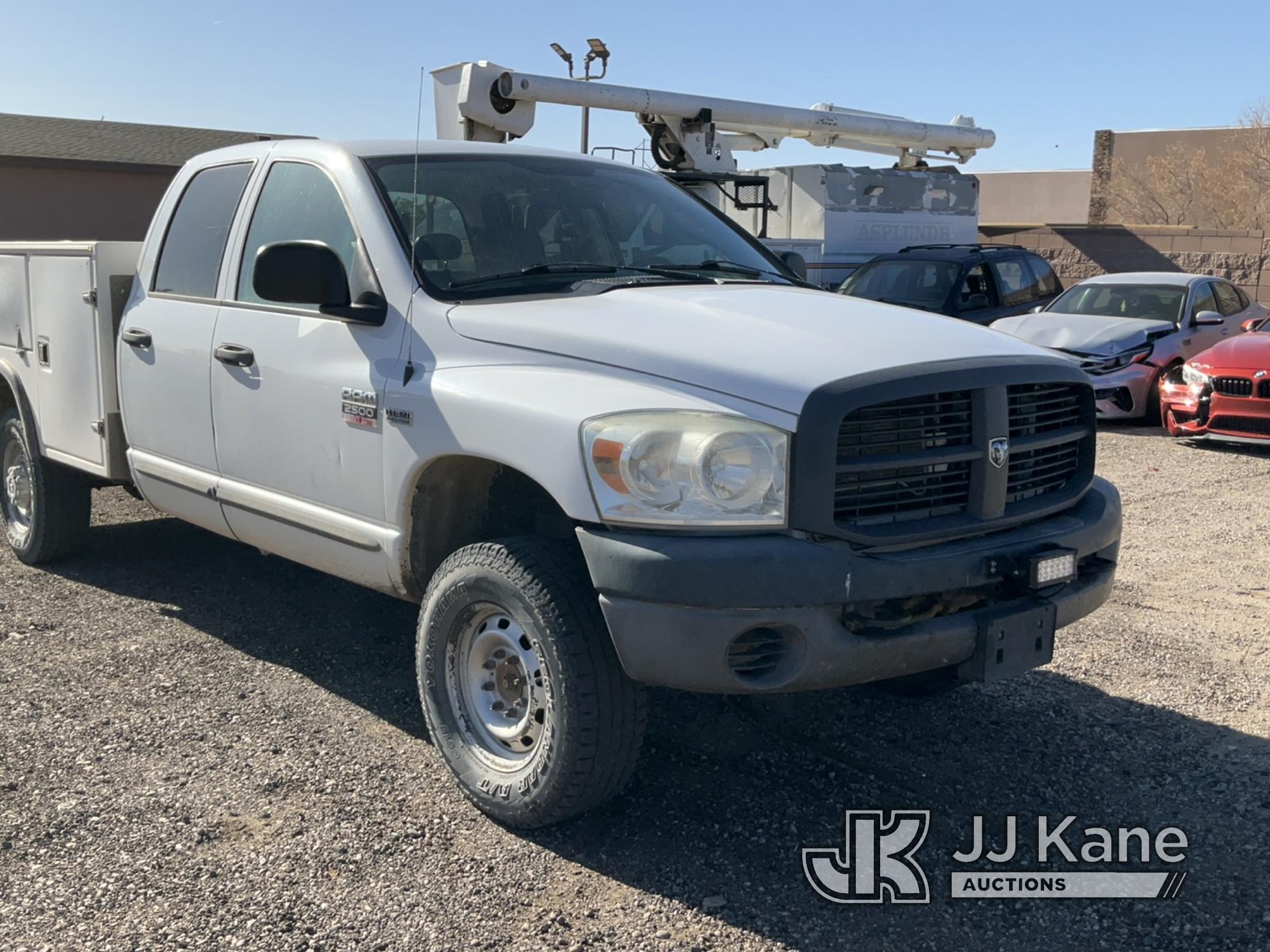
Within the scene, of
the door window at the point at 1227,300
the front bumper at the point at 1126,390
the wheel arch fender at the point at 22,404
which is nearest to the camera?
the wheel arch fender at the point at 22,404

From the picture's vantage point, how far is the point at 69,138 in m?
Answer: 25.3

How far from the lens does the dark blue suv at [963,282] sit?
13906 millimetres

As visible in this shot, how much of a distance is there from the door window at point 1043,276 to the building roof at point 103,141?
14.7m

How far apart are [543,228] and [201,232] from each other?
5.44 feet

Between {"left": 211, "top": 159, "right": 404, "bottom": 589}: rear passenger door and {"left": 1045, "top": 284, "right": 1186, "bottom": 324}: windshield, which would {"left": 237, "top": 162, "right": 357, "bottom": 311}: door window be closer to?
{"left": 211, "top": 159, "right": 404, "bottom": 589}: rear passenger door

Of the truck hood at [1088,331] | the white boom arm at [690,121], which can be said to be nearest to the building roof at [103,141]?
the white boom arm at [690,121]

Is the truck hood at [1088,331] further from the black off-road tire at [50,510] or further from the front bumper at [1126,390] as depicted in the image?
the black off-road tire at [50,510]

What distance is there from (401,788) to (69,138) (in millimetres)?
25126

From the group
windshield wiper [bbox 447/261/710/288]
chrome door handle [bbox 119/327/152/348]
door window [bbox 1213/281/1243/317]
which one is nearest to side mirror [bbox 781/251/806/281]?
windshield wiper [bbox 447/261/710/288]

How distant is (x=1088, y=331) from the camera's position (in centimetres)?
1273

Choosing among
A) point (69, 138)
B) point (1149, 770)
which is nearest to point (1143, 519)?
point (1149, 770)

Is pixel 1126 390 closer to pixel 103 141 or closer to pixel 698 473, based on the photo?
pixel 698 473

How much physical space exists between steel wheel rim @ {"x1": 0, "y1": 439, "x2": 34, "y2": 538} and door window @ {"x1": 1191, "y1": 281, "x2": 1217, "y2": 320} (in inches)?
441

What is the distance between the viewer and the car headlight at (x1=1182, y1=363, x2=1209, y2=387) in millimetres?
10914
